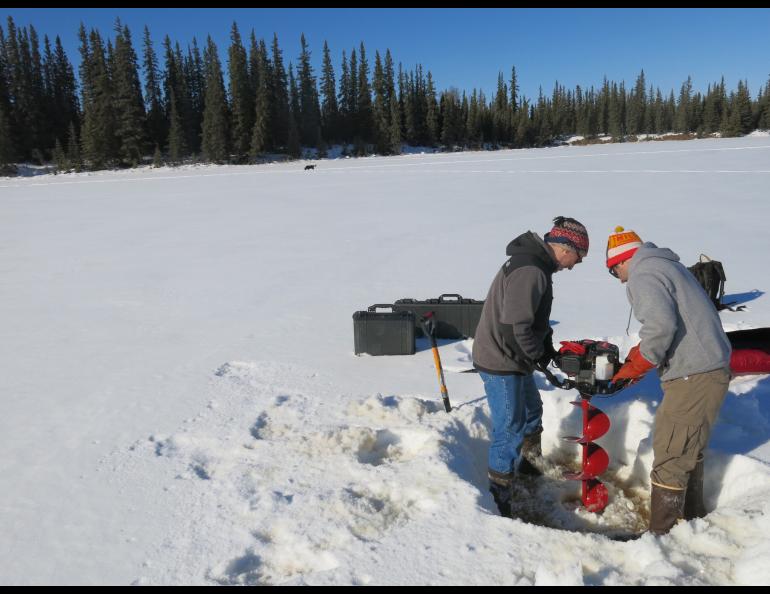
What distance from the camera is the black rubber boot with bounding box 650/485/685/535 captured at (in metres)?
2.75

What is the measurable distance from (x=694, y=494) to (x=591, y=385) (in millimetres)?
808

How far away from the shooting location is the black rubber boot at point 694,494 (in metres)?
2.94

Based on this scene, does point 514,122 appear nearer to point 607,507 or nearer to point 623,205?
point 623,205

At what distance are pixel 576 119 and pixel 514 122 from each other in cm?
2617

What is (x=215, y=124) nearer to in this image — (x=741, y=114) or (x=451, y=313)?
(x=451, y=313)

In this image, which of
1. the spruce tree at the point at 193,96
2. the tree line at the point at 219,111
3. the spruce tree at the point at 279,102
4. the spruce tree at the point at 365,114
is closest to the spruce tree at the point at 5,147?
the tree line at the point at 219,111

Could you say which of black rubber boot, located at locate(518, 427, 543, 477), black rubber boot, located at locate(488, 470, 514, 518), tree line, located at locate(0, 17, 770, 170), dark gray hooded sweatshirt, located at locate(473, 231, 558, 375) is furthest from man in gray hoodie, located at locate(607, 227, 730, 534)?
tree line, located at locate(0, 17, 770, 170)

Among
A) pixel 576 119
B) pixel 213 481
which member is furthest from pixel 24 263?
pixel 576 119

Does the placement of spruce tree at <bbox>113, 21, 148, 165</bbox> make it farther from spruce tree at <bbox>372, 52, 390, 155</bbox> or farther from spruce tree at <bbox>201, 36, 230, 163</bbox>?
spruce tree at <bbox>372, 52, 390, 155</bbox>

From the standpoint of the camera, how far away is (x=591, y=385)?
302 centimetres

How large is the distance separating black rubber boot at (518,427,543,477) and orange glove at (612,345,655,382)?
3.07ft

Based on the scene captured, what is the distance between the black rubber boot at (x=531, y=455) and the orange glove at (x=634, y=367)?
94 cm

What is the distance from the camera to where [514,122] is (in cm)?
7512

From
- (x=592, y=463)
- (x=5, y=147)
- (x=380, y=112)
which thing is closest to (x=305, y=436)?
(x=592, y=463)
